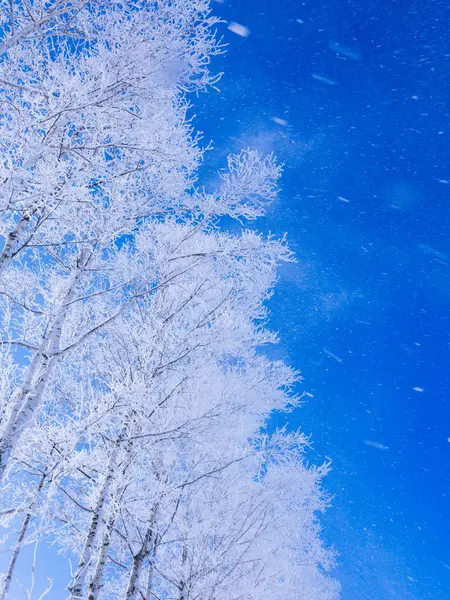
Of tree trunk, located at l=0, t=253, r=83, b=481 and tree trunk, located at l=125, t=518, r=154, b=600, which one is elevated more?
tree trunk, located at l=0, t=253, r=83, b=481

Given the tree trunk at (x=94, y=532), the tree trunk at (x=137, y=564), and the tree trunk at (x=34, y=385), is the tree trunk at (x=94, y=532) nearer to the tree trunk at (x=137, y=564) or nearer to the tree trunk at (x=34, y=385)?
the tree trunk at (x=137, y=564)

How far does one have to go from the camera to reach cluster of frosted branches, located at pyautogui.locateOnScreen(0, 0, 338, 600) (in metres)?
3.43

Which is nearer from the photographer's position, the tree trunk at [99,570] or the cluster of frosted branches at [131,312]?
the cluster of frosted branches at [131,312]

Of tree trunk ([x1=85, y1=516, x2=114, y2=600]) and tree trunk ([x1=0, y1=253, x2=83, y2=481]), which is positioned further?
tree trunk ([x1=85, y1=516, x2=114, y2=600])

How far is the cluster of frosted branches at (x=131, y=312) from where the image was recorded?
343 cm

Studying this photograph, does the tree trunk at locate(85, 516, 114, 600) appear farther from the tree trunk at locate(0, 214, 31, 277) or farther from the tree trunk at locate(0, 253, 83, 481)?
the tree trunk at locate(0, 214, 31, 277)

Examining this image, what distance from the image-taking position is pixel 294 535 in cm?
902

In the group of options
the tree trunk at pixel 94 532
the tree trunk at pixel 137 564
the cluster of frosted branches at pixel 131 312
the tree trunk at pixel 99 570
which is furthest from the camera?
the tree trunk at pixel 137 564

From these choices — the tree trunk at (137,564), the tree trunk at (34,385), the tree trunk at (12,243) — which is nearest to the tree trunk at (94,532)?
the tree trunk at (137,564)

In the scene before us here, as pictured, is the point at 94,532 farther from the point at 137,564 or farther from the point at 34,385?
the point at 34,385

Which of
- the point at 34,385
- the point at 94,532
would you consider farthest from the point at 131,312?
the point at 94,532

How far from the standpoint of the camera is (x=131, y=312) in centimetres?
583

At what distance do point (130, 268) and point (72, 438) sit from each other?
1.86m

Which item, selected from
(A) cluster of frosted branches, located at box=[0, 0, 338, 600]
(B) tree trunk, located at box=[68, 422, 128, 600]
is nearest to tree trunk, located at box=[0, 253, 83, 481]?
(A) cluster of frosted branches, located at box=[0, 0, 338, 600]
